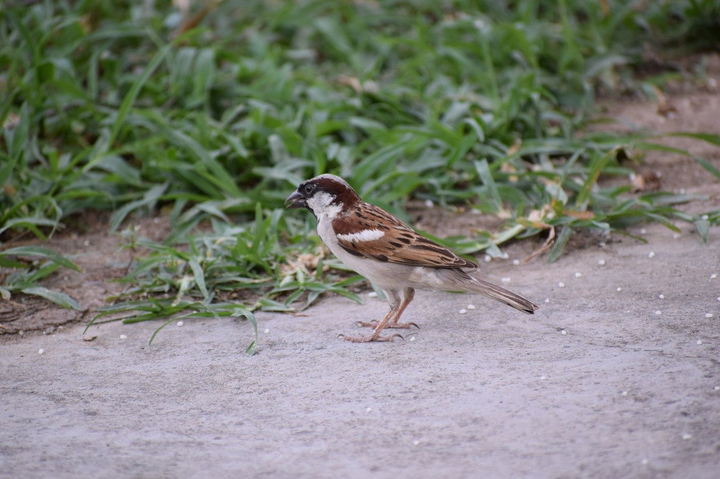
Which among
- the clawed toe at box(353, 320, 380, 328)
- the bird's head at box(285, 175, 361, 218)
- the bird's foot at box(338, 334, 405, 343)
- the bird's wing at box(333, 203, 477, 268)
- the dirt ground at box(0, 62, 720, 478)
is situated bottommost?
the clawed toe at box(353, 320, 380, 328)

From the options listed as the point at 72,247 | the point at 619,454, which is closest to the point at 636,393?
the point at 619,454

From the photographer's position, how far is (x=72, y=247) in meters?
5.17

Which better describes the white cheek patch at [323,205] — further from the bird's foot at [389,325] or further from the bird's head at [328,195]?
the bird's foot at [389,325]

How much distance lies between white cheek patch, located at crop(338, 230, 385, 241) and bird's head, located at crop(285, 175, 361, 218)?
21cm

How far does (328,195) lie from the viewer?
4.27 m

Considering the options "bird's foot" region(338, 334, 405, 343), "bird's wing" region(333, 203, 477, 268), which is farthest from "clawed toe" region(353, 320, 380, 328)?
"bird's wing" region(333, 203, 477, 268)

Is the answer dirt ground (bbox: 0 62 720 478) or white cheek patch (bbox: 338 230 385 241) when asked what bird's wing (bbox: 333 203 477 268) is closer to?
white cheek patch (bbox: 338 230 385 241)

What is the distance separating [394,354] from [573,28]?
4876 millimetres

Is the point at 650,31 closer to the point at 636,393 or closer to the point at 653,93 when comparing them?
the point at 653,93

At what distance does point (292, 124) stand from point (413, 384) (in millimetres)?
3158

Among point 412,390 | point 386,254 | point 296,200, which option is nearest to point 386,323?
point 386,254

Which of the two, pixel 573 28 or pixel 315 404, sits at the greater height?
pixel 573 28

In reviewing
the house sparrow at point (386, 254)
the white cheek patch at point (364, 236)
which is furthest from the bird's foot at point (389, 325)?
the white cheek patch at point (364, 236)

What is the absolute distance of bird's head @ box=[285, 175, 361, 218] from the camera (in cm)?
424
